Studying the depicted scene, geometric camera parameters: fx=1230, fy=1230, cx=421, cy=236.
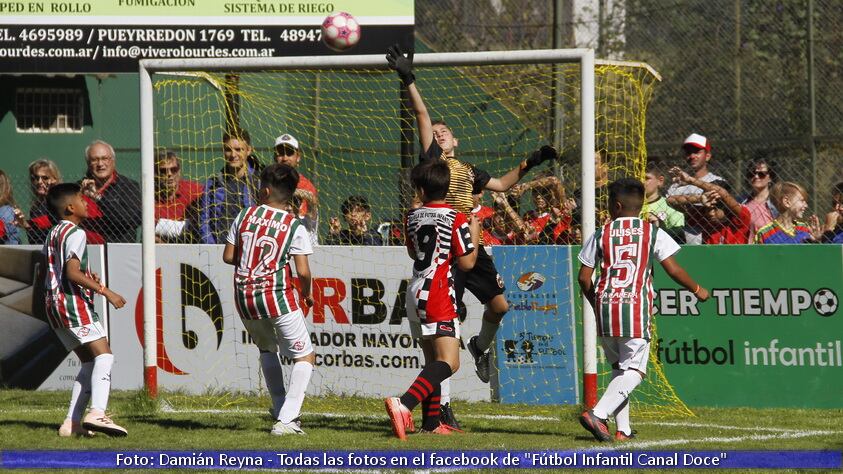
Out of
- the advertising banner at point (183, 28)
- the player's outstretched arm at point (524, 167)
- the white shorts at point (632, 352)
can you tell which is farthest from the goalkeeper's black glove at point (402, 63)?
the advertising banner at point (183, 28)

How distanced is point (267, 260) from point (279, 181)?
52cm

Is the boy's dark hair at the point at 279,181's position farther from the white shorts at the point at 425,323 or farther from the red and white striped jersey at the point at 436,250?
the white shorts at the point at 425,323

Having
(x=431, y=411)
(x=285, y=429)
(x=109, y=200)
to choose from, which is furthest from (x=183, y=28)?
(x=431, y=411)

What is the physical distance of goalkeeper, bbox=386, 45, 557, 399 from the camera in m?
8.27

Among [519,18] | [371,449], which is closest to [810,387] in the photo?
[371,449]

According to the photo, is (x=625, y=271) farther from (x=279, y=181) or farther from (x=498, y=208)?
(x=498, y=208)

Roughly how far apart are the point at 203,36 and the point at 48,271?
245 inches

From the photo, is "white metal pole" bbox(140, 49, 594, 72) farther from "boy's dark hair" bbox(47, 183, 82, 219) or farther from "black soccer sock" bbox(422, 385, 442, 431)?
"black soccer sock" bbox(422, 385, 442, 431)

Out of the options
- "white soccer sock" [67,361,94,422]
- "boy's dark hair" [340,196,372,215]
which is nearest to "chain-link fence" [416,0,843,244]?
"boy's dark hair" [340,196,372,215]

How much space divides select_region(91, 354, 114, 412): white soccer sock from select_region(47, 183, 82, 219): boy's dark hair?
991 millimetres

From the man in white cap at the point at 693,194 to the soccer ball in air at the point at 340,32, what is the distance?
3106 millimetres

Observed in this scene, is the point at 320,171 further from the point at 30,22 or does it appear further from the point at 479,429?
the point at 479,429

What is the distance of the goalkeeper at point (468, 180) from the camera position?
8.27 meters

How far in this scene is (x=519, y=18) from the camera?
695 inches
